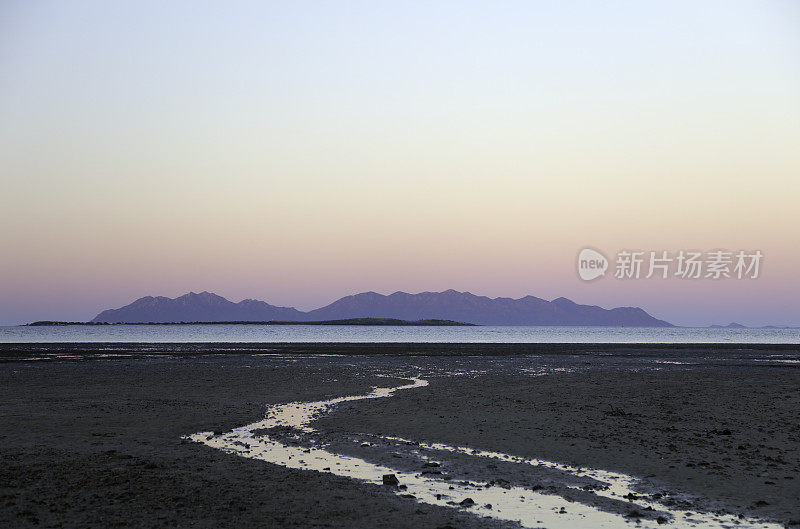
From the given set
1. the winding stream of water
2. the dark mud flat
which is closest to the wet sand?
the dark mud flat

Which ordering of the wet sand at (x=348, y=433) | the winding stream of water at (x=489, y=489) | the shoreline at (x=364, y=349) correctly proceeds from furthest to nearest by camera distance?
1. the shoreline at (x=364, y=349)
2. the wet sand at (x=348, y=433)
3. the winding stream of water at (x=489, y=489)

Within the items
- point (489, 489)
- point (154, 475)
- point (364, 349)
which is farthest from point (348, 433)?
point (364, 349)

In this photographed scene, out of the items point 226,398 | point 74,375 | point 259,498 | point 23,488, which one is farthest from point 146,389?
point 259,498

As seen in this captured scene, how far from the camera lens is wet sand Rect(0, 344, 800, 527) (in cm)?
1176

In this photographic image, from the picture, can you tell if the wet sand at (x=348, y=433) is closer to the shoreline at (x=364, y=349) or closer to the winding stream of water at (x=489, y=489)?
the winding stream of water at (x=489, y=489)

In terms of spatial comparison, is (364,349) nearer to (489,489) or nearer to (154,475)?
(154,475)

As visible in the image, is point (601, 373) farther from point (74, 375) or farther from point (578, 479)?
point (74, 375)

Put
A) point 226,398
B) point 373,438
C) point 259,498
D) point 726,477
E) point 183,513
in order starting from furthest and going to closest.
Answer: point 226,398 → point 373,438 → point 726,477 → point 259,498 → point 183,513

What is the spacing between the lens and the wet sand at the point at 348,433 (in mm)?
11758

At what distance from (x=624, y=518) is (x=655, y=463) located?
4.82 meters

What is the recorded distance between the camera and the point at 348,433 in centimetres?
1995

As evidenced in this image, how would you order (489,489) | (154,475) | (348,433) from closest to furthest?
1. (489,489)
2. (154,475)
3. (348,433)

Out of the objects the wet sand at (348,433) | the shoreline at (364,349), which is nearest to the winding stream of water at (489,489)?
the wet sand at (348,433)

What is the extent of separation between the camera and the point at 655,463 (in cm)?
1565
